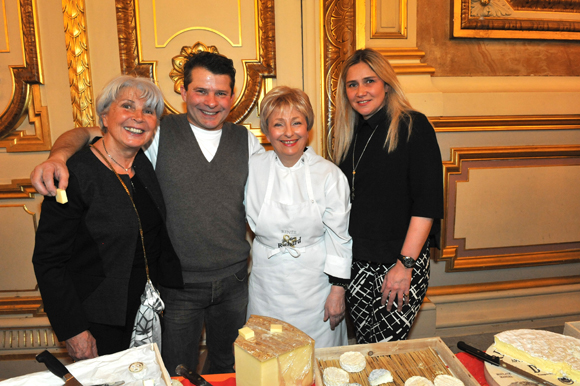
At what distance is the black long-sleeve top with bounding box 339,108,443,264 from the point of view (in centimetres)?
141

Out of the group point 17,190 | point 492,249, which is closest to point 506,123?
point 492,249

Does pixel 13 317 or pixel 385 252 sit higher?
pixel 385 252

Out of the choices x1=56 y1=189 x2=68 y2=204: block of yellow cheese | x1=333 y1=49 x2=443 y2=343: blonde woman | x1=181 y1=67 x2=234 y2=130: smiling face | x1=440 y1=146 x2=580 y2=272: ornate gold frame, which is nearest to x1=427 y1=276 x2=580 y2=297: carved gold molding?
x1=440 y1=146 x2=580 y2=272: ornate gold frame

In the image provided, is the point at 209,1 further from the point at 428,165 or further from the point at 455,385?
the point at 455,385

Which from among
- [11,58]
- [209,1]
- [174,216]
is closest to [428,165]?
[174,216]

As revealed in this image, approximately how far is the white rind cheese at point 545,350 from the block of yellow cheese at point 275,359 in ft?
1.66

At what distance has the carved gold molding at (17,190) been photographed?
1997mm

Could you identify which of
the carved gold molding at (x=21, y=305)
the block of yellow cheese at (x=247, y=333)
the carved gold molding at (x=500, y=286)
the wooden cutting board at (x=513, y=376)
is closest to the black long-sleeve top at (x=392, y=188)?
the wooden cutting board at (x=513, y=376)

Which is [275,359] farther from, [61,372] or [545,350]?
[545,350]

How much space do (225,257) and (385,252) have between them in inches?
25.5

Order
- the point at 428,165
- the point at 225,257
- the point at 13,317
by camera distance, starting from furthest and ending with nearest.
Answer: the point at 13,317, the point at 225,257, the point at 428,165

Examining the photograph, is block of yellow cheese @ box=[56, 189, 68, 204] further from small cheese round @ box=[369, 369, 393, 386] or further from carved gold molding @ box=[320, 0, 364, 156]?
carved gold molding @ box=[320, 0, 364, 156]

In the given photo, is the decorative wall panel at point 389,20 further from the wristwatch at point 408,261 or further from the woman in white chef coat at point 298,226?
the wristwatch at point 408,261

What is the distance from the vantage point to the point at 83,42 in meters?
1.96
